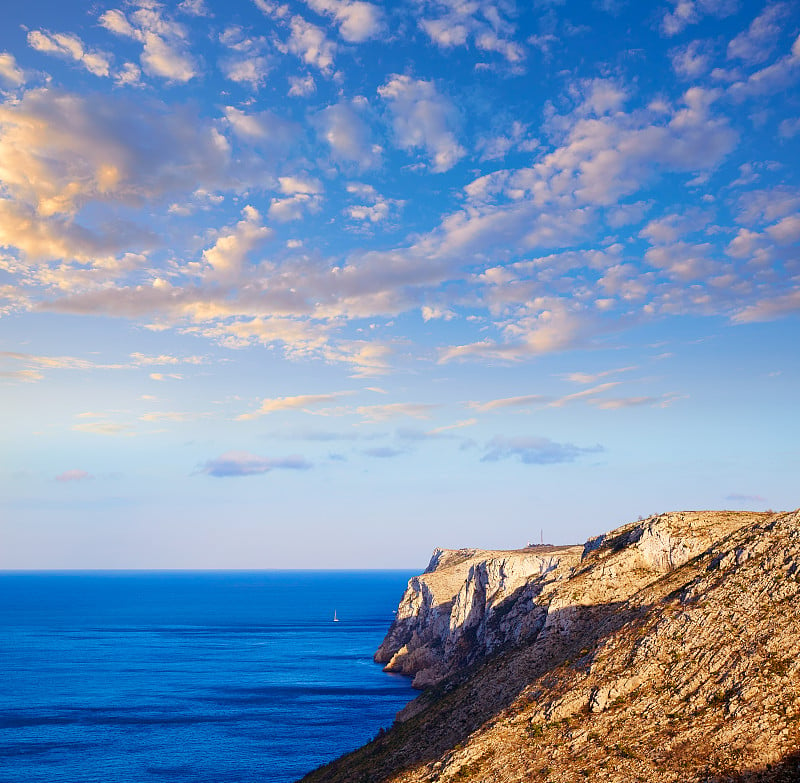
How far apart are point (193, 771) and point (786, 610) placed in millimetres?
70232

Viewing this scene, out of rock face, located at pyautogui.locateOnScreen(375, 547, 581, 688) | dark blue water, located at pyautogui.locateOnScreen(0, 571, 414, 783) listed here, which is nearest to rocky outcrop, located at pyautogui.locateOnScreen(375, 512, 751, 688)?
rock face, located at pyautogui.locateOnScreen(375, 547, 581, 688)

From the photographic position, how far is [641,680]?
135 ft

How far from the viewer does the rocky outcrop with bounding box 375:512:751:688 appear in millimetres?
57741

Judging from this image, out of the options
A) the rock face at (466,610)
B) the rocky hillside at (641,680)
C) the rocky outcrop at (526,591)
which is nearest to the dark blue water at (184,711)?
the rock face at (466,610)

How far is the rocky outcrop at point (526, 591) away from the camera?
57741 mm

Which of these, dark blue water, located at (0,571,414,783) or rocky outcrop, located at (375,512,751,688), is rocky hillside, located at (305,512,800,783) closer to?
rocky outcrop, located at (375,512,751,688)

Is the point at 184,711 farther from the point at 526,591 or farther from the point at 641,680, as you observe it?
the point at 641,680

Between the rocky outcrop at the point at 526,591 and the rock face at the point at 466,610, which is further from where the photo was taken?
the rock face at the point at 466,610

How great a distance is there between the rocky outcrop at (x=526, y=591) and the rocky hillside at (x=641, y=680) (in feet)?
0.64

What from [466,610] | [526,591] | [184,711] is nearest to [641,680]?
[526,591]

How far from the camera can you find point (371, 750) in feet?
196

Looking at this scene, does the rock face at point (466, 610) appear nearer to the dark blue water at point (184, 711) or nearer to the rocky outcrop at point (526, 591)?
the rocky outcrop at point (526, 591)

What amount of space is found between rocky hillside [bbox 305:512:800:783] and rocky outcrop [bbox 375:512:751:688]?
195mm

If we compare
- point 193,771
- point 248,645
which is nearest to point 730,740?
point 193,771
